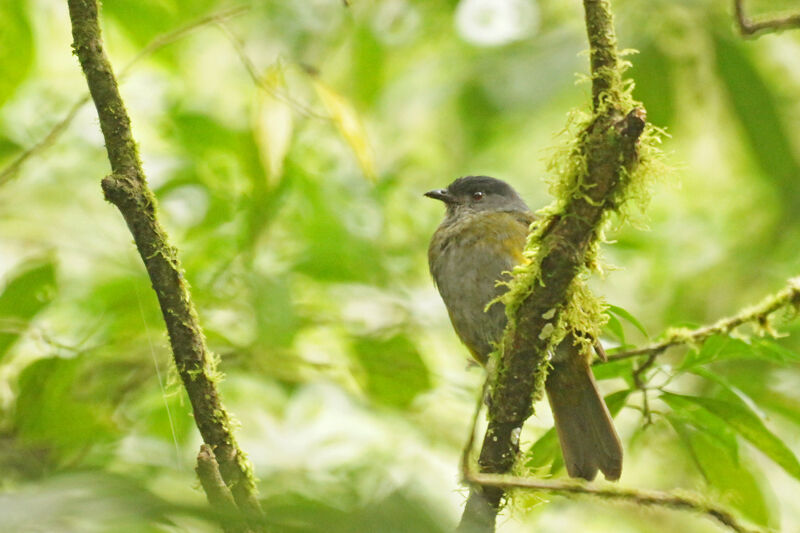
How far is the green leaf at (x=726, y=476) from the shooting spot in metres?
2.50

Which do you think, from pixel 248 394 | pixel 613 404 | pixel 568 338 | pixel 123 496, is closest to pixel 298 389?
pixel 248 394

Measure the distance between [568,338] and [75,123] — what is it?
3186mm

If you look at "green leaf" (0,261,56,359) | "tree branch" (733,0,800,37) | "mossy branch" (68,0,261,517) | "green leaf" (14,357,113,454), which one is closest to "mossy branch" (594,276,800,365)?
"tree branch" (733,0,800,37)

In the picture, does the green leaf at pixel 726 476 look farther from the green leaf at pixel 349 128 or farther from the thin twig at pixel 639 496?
the green leaf at pixel 349 128

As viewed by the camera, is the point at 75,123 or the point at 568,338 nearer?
the point at 568,338

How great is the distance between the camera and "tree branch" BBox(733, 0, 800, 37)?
2387 mm

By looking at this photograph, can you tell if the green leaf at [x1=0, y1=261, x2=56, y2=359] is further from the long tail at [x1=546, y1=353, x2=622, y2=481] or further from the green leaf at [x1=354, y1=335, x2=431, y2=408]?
the long tail at [x1=546, y1=353, x2=622, y2=481]

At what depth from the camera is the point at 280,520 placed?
100 centimetres

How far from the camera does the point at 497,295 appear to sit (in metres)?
3.26

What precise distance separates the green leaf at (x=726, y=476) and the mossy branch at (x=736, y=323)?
0.30 metres

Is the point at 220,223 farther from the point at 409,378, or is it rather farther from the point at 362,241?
the point at 409,378

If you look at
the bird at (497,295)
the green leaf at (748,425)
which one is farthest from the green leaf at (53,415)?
the green leaf at (748,425)

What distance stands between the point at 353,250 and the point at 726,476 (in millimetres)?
1857

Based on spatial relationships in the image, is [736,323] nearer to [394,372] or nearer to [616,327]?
[616,327]
